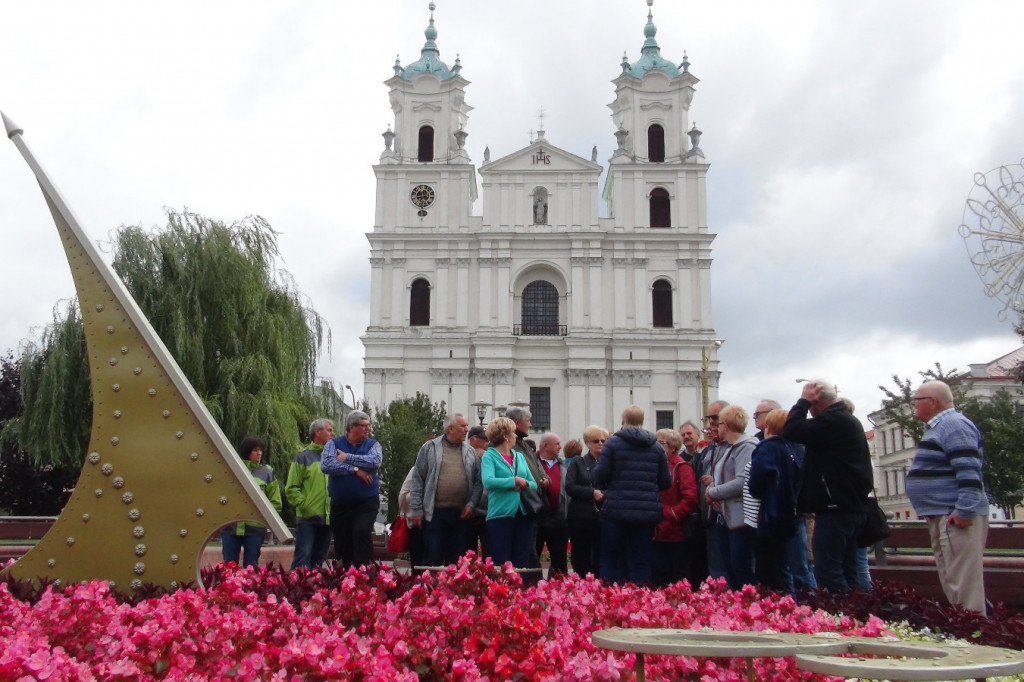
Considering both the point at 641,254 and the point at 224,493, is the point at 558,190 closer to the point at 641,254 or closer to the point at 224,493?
the point at 641,254

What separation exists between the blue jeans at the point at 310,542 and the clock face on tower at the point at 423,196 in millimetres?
35714

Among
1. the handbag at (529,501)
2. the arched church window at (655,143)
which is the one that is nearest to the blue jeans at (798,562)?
the handbag at (529,501)

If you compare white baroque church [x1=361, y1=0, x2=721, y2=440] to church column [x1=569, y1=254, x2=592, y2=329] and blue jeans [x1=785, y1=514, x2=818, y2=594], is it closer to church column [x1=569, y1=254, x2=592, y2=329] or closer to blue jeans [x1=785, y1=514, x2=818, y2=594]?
church column [x1=569, y1=254, x2=592, y2=329]

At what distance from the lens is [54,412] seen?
1788 cm

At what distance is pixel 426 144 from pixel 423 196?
10.3ft

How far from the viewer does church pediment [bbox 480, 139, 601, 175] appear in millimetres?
43625

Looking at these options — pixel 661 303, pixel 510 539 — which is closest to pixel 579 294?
pixel 661 303

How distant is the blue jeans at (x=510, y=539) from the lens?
7539mm

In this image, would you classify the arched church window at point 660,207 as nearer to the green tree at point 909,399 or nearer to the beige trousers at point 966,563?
the green tree at point 909,399

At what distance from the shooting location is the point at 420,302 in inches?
1695

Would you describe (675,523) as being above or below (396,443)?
below

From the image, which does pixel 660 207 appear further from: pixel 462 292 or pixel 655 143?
pixel 462 292

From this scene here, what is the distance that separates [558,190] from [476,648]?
41.0m

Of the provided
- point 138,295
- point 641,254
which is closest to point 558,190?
point 641,254
